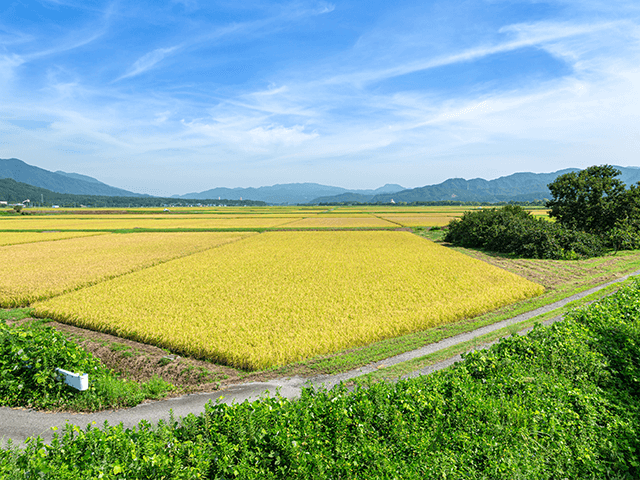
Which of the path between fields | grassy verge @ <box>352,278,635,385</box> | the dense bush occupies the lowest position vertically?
the path between fields

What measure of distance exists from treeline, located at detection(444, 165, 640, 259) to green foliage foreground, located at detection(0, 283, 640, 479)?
2678 cm

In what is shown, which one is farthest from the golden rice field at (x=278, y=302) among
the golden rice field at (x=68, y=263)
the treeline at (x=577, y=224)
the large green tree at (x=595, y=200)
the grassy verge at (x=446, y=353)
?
the large green tree at (x=595, y=200)

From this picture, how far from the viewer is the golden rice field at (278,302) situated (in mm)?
11086

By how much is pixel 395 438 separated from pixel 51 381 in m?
8.40

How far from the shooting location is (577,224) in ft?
115

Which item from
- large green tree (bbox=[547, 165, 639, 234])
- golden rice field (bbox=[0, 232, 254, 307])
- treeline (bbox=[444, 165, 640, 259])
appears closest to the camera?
golden rice field (bbox=[0, 232, 254, 307])

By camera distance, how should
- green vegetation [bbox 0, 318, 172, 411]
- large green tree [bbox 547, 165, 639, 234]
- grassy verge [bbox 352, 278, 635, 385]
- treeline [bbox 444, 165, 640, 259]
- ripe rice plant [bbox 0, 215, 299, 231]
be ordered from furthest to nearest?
ripe rice plant [bbox 0, 215, 299, 231] < large green tree [bbox 547, 165, 639, 234] < treeline [bbox 444, 165, 640, 259] < grassy verge [bbox 352, 278, 635, 385] < green vegetation [bbox 0, 318, 172, 411]

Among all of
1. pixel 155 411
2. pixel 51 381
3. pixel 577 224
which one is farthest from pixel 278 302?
pixel 577 224

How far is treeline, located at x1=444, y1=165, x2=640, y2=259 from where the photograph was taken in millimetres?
29766

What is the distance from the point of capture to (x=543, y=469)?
16.6 feet

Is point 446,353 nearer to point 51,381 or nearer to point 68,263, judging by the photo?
point 51,381

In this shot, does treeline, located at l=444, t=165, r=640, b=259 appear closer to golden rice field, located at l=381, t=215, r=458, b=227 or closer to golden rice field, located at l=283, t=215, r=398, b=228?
golden rice field, located at l=381, t=215, r=458, b=227

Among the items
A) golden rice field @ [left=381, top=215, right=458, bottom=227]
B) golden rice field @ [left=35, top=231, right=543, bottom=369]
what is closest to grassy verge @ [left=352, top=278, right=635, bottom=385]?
golden rice field @ [left=35, top=231, right=543, bottom=369]

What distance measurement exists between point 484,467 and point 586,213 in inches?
1530
